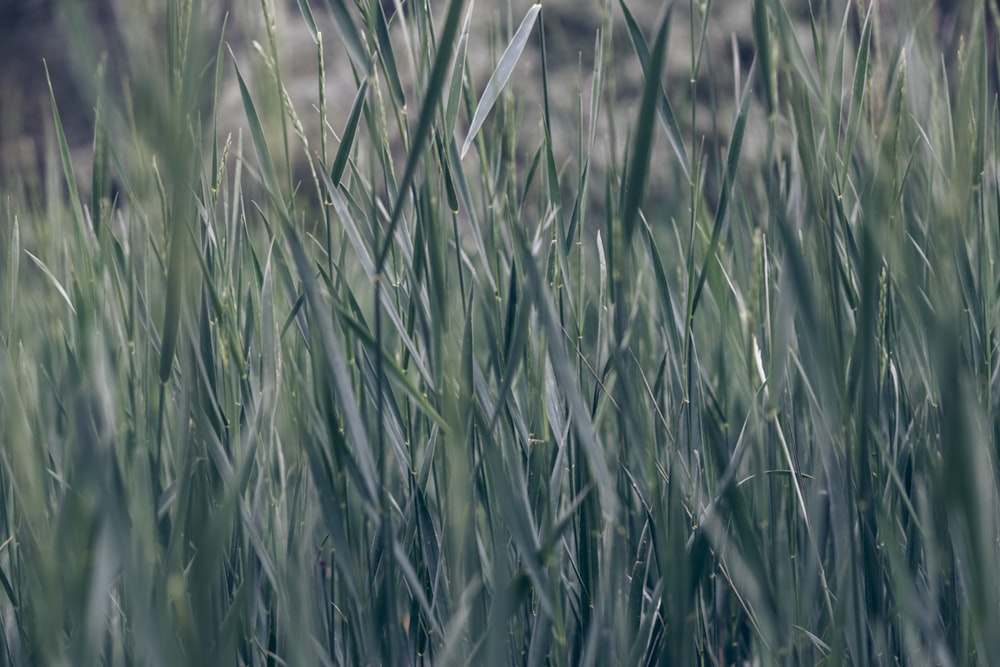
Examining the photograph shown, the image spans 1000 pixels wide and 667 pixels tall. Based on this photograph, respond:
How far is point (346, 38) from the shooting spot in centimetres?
46

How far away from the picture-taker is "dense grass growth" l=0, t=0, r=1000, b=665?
370 millimetres

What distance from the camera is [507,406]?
1.90ft

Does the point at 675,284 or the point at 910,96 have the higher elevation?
the point at 910,96

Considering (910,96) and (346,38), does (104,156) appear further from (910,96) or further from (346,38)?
(910,96)

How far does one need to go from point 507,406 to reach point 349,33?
0.26 metres

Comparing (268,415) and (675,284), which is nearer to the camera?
(268,415)

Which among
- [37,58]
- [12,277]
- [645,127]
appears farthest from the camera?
[37,58]

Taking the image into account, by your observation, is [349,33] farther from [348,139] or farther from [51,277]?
[51,277]

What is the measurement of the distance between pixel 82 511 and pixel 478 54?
324 cm


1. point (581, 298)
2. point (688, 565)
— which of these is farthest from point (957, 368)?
point (581, 298)

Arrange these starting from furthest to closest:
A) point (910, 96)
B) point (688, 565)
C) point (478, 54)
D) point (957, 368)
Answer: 1. point (478, 54)
2. point (910, 96)
3. point (688, 565)
4. point (957, 368)

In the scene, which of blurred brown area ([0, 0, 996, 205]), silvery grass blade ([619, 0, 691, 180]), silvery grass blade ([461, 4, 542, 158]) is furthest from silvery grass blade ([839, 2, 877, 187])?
blurred brown area ([0, 0, 996, 205])

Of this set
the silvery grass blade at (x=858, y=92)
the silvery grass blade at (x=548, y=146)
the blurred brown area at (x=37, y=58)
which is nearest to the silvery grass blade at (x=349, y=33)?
the silvery grass blade at (x=548, y=146)

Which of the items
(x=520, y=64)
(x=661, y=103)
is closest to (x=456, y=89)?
(x=661, y=103)
